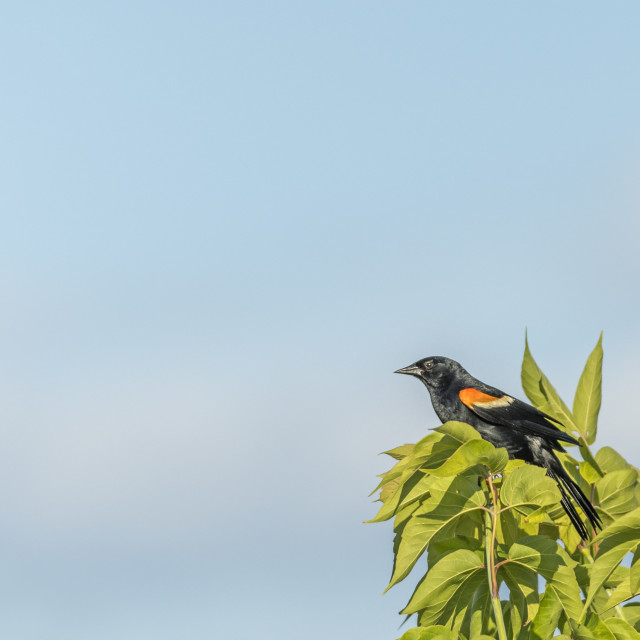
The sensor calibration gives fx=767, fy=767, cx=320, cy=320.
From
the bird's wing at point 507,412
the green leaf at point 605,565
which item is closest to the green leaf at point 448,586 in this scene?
the green leaf at point 605,565

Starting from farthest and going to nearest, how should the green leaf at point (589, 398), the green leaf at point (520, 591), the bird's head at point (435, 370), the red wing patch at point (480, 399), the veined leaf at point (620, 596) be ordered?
the bird's head at point (435, 370) → the red wing patch at point (480, 399) → the green leaf at point (589, 398) → the green leaf at point (520, 591) → the veined leaf at point (620, 596)

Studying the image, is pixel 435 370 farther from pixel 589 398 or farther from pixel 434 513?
pixel 434 513

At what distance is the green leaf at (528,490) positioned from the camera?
9.54 feet

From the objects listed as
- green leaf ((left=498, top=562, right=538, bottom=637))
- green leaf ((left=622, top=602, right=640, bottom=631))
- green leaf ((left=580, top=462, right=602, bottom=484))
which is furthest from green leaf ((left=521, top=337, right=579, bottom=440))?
green leaf ((left=498, top=562, right=538, bottom=637))

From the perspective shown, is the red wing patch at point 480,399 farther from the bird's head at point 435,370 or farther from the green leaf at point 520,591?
the green leaf at point 520,591

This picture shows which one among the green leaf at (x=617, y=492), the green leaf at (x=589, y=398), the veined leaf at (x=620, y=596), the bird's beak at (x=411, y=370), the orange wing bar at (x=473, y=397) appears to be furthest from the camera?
the bird's beak at (x=411, y=370)

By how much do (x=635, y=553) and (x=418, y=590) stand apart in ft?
2.93

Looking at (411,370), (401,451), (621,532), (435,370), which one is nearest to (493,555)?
(621,532)

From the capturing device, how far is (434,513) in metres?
3.11

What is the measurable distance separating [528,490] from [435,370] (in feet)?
11.6

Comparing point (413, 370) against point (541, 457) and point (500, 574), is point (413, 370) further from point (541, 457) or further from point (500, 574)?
point (500, 574)

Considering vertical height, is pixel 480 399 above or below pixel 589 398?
above

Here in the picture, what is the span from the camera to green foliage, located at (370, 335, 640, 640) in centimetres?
292

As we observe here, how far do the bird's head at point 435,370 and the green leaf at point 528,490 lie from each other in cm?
327
